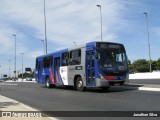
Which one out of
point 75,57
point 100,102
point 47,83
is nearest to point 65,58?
point 75,57

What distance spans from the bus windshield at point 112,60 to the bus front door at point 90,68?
24.1 inches

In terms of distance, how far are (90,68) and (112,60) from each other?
1499 millimetres

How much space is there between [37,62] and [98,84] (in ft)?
45.9

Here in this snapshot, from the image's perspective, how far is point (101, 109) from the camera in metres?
13.2

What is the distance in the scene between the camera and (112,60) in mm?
21750

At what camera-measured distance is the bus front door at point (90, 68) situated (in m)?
21.7

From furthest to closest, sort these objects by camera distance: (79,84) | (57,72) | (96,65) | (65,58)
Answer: (57,72), (65,58), (79,84), (96,65)

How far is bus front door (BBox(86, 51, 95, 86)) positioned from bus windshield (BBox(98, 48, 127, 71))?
613mm

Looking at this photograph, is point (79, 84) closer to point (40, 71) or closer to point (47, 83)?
point (47, 83)

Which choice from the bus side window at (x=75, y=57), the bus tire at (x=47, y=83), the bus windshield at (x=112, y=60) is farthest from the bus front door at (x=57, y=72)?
the bus windshield at (x=112, y=60)

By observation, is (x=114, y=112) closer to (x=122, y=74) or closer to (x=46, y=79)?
(x=122, y=74)

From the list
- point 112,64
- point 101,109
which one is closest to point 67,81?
point 112,64

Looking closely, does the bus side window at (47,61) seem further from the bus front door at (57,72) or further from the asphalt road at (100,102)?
the asphalt road at (100,102)

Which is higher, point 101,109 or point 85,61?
point 85,61
